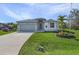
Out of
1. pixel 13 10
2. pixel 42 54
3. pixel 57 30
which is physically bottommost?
pixel 42 54

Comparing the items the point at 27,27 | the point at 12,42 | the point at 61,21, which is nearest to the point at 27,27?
the point at 27,27

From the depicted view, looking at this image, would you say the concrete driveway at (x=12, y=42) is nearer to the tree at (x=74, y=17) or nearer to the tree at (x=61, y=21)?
the tree at (x=61, y=21)

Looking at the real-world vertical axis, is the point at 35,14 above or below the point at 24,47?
above

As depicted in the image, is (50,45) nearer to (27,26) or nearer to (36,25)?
(36,25)

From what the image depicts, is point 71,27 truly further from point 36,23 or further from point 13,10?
point 13,10

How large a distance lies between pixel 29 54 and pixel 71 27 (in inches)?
56.2

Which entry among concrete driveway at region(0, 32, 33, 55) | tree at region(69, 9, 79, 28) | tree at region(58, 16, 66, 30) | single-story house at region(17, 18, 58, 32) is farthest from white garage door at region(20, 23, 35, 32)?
tree at region(69, 9, 79, 28)

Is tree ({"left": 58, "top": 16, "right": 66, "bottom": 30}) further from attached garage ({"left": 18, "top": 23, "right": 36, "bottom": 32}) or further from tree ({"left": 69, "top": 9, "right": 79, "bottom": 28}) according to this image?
attached garage ({"left": 18, "top": 23, "right": 36, "bottom": 32})

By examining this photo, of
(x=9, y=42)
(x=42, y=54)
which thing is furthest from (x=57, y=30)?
(x=9, y=42)

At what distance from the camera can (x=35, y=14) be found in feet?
29.5

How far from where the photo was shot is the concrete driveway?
29.3 ft

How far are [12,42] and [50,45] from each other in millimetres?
1072

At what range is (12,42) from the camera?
902 cm

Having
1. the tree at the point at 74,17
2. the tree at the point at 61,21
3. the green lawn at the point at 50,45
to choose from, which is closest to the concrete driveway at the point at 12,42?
the green lawn at the point at 50,45
